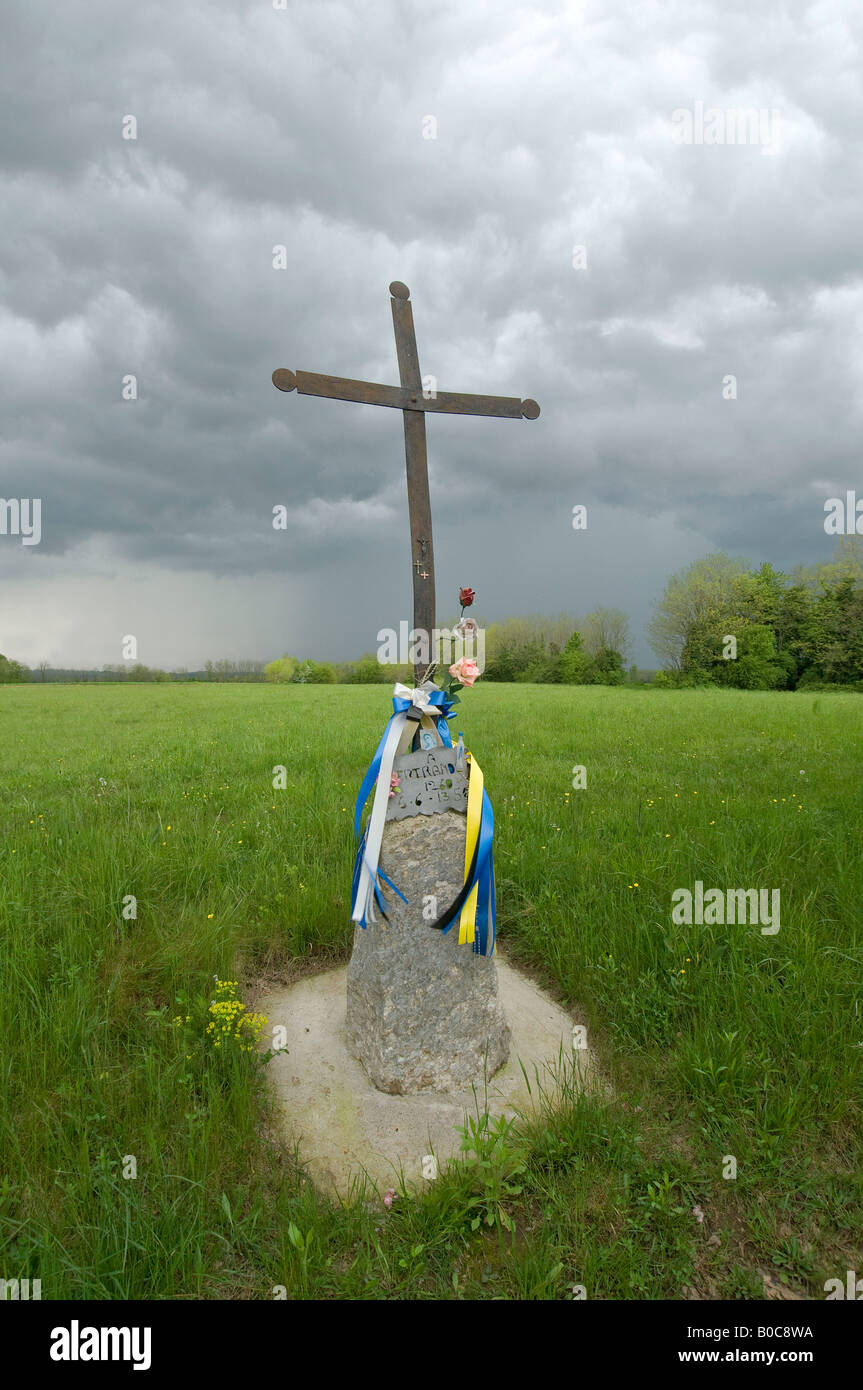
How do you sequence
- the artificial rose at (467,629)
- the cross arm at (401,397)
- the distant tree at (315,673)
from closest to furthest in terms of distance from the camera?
the artificial rose at (467,629) → the cross arm at (401,397) → the distant tree at (315,673)

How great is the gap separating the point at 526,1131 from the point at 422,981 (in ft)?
2.56

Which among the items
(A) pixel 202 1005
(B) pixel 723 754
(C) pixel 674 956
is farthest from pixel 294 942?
(B) pixel 723 754

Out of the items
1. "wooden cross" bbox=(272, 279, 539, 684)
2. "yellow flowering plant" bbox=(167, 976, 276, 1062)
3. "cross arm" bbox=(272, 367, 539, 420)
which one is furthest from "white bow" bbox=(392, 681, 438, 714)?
"yellow flowering plant" bbox=(167, 976, 276, 1062)

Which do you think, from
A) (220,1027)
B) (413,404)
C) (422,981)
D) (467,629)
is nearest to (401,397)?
(413,404)

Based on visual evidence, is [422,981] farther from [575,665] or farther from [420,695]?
[575,665]

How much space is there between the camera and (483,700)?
2288 cm

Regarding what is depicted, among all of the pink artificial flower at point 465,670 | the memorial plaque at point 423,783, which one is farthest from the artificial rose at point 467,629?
the memorial plaque at point 423,783

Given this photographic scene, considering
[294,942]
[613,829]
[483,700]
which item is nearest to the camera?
[294,942]

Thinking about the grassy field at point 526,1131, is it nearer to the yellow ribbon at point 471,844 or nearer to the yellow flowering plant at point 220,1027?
the yellow flowering plant at point 220,1027

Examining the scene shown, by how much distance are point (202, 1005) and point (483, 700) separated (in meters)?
19.7

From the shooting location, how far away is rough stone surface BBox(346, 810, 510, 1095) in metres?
3.27

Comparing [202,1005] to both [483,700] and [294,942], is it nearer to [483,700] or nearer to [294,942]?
[294,942]

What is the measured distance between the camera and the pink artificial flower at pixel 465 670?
329cm

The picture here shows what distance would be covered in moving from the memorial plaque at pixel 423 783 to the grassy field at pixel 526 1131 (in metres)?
1.45
